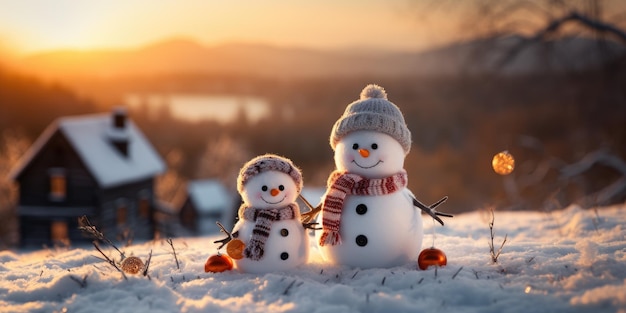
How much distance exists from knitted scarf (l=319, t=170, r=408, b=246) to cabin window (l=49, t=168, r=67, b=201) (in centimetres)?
1440

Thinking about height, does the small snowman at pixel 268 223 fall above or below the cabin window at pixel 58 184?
below

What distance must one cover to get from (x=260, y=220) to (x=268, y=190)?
8.5 inches

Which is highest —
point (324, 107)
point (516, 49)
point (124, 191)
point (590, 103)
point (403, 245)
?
point (324, 107)

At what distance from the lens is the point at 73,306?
10.1ft

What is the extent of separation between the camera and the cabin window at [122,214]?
1689 centimetres

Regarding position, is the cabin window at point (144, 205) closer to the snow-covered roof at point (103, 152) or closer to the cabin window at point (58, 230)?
the snow-covered roof at point (103, 152)

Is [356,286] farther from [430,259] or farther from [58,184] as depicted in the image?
[58,184]

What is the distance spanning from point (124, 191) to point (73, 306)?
577 inches

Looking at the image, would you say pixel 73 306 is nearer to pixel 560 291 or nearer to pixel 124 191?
pixel 560 291

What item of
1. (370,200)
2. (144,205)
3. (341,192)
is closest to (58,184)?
(144,205)

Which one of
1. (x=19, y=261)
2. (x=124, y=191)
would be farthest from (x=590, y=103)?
(x=124, y=191)

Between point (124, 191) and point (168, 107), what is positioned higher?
point (168, 107)

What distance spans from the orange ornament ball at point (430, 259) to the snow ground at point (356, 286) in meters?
0.08

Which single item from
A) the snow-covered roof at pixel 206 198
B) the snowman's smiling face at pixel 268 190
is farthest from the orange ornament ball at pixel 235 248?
the snow-covered roof at pixel 206 198
